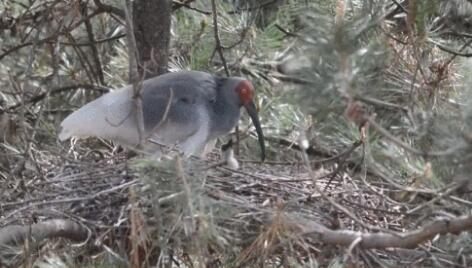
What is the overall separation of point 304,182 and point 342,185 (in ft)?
0.47

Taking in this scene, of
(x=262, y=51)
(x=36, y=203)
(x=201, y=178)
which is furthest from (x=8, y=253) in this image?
(x=262, y=51)

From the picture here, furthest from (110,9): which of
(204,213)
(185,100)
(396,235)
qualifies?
(396,235)

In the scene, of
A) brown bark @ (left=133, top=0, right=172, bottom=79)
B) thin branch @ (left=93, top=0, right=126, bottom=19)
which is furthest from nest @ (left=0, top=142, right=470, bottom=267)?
thin branch @ (left=93, top=0, right=126, bottom=19)

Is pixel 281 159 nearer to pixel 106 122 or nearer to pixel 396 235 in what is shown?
pixel 106 122

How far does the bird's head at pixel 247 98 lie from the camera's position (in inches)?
156

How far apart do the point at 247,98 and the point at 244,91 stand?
0.13ft

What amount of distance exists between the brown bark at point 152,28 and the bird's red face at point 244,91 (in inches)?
12.1

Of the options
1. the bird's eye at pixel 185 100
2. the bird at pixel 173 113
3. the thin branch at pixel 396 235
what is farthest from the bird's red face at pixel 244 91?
the thin branch at pixel 396 235

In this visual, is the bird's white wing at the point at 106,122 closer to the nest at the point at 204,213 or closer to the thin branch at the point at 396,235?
the nest at the point at 204,213

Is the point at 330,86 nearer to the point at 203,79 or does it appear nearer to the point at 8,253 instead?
the point at 8,253

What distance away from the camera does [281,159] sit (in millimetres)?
4457

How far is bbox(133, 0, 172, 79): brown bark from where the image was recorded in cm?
392

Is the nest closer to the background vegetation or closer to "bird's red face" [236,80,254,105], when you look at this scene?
the background vegetation

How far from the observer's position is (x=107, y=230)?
119 inches
